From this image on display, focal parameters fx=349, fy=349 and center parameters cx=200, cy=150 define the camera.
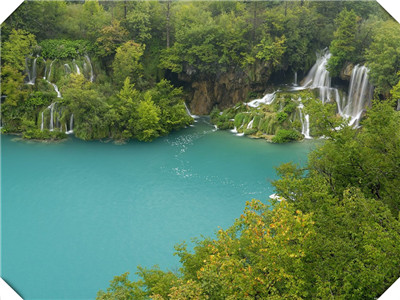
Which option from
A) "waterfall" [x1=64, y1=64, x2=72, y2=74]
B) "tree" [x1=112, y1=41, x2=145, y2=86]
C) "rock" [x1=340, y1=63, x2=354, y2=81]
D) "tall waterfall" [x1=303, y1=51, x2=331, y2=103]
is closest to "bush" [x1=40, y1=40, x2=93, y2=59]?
"waterfall" [x1=64, y1=64, x2=72, y2=74]

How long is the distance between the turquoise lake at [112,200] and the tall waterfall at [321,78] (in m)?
7.11

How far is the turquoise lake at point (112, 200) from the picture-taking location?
50.4 feet

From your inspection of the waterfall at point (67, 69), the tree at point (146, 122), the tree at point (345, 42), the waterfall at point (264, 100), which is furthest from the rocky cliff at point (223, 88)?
the waterfall at point (67, 69)

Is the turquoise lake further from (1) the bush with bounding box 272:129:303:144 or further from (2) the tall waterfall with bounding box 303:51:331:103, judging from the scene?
(2) the tall waterfall with bounding box 303:51:331:103

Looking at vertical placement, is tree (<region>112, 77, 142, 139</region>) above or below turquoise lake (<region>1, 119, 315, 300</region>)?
Answer: above

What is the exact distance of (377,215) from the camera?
28.3ft

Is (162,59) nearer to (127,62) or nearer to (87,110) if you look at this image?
(127,62)

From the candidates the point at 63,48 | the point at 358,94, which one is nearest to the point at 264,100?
the point at 358,94

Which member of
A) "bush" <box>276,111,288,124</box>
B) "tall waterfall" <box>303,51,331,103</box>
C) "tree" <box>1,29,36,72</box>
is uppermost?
"tree" <box>1,29,36,72</box>

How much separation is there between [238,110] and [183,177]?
13262 millimetres

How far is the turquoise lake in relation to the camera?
15.4m

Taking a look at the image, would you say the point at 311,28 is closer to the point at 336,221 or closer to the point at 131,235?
the point at 131,235

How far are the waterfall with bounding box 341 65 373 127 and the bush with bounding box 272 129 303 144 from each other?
14.2 ft

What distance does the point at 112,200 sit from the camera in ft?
68.3
